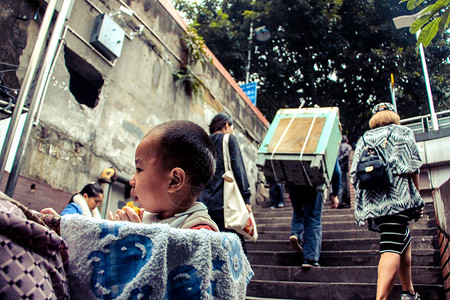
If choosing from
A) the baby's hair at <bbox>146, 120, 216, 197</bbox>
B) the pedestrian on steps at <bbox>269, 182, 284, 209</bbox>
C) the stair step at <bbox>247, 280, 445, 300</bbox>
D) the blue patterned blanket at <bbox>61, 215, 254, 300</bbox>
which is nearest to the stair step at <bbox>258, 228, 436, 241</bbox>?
the stair step at <bbox>247, 280, 445, 300</bbox>

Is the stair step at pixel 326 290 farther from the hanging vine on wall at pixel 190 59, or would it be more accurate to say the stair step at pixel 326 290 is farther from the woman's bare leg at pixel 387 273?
the hanging vine on wall at pixel 190 59

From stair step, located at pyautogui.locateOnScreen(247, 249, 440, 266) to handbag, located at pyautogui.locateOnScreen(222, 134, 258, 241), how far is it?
150 cm

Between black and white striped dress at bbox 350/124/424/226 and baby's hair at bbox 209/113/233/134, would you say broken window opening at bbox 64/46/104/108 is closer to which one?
baby's hair at bbox 209/113/233/134

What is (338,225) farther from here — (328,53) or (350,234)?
(328,53)

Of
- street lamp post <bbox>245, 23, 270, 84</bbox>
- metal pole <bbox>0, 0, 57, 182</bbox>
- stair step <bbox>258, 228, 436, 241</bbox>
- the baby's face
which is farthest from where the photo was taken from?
street lamp post <bbox>245, 23, 270, 84</bbox>

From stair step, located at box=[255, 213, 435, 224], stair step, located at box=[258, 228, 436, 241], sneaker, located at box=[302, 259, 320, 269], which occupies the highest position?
stair step, located at box=[255, 213, 435, 224]

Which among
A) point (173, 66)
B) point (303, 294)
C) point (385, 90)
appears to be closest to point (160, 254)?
point (303, 294)

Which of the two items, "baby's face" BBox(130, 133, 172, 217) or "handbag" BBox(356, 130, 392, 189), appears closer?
"baby's face" BBox(130, 133, 172, 217)

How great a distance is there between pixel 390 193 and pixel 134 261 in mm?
2347

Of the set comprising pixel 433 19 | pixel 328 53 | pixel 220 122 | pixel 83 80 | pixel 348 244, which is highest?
pixel 328 53

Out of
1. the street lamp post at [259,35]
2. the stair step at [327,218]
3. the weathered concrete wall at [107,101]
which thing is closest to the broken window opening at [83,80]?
the weathered concrete wall at [107,101]

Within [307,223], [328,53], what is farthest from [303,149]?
[328,53]

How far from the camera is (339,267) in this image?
360cm

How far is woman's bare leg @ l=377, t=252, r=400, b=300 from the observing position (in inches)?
93.1
